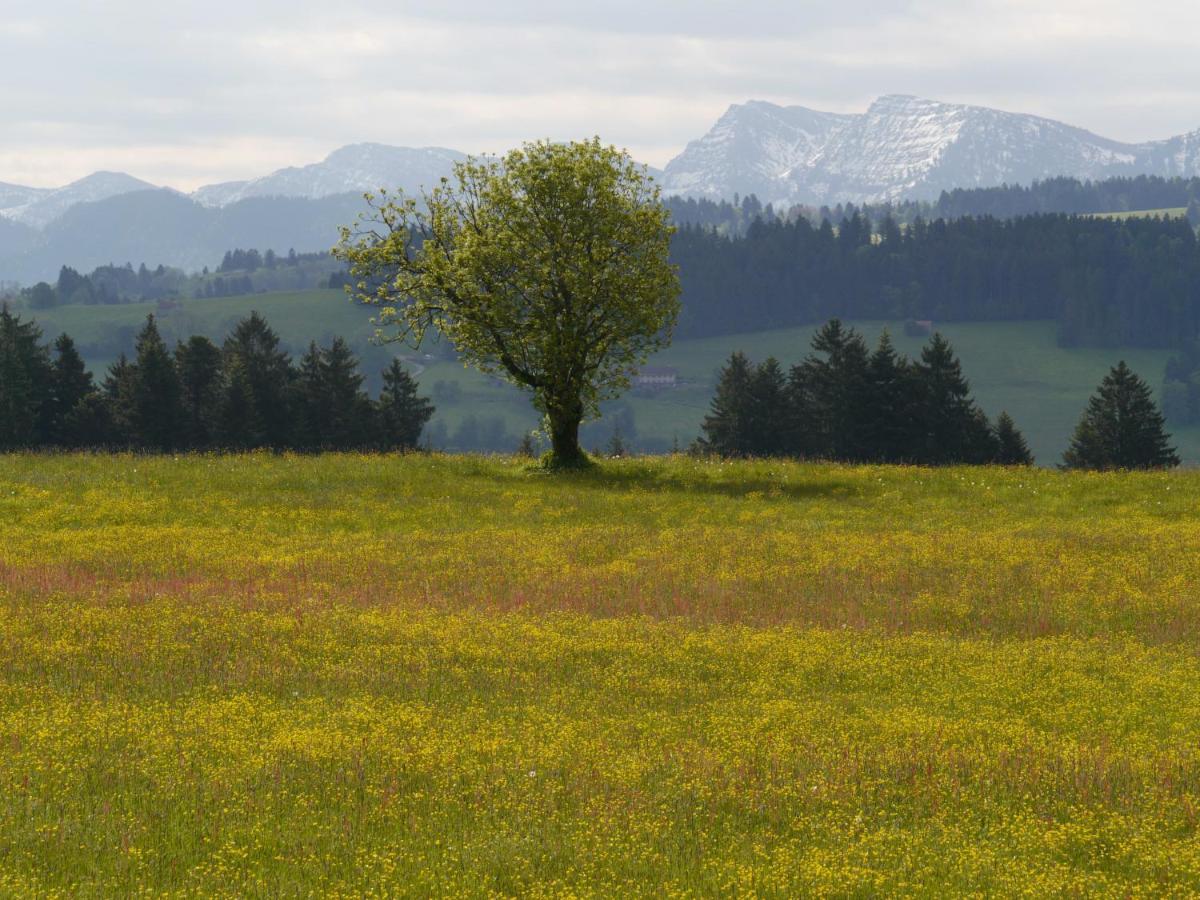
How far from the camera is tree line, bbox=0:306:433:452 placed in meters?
90.3

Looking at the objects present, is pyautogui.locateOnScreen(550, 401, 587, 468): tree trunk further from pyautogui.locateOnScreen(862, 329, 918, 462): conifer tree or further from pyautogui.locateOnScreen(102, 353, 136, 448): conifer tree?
pyautogui.locateOnScreen(102, 353, 136, 448): conifer tree

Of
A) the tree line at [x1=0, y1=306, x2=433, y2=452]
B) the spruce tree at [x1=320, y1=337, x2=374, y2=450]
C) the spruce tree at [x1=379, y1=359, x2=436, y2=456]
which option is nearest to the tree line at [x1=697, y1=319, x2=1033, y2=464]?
the spruce tree at [x1=379, y1=359, x2=436, y2=456]

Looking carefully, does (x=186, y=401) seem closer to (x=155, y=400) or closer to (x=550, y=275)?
(x=155, y=400)

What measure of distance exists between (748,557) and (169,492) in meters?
19.8

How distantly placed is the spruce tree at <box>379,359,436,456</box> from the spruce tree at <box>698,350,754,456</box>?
16.0 metres

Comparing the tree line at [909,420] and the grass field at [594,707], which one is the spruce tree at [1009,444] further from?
the grass field at [594,707]

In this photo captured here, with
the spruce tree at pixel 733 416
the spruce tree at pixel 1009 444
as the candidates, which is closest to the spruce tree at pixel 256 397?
the spruce tree at pixel 733 416

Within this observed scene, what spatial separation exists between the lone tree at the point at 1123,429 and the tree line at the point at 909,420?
0.08 m

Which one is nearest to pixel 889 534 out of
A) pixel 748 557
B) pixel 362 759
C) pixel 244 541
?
pixel 748 557

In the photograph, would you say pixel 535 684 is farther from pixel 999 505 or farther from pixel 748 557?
pixel 999 505

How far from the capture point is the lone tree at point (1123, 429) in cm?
9519

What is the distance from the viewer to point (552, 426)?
1916 inches

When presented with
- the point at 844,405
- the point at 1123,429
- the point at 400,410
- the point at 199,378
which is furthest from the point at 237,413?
the point at 1123,429

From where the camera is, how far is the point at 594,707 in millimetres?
16906
